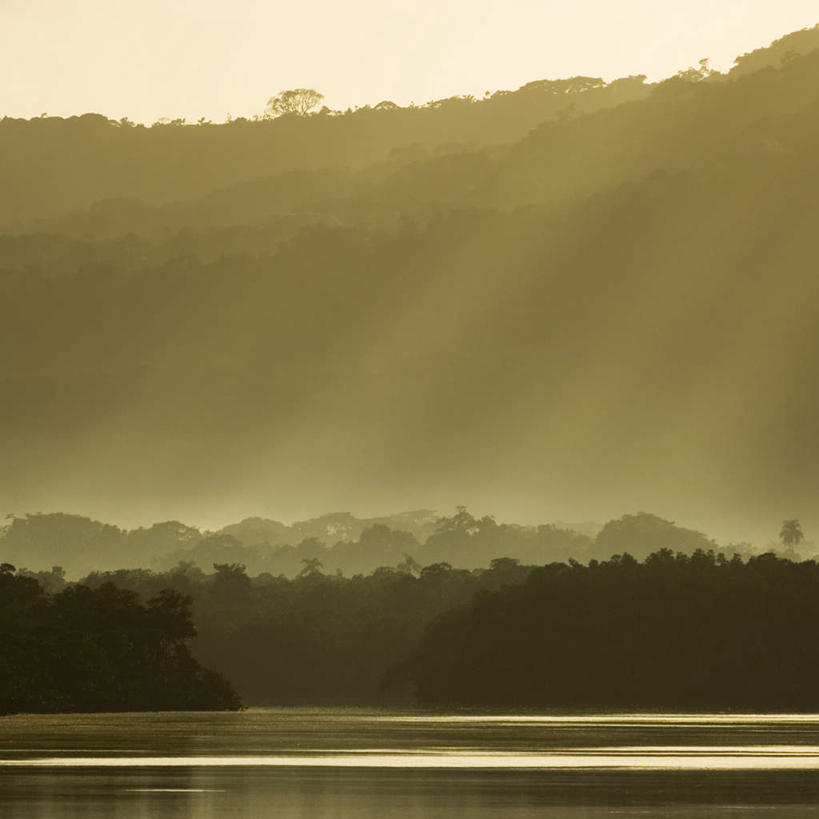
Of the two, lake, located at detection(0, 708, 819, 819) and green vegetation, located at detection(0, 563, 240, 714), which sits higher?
green vegetation, located at detection(0, 563, 240, 714)

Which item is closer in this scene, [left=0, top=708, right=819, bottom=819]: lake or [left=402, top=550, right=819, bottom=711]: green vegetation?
[left=0, top=708, right=819, bottom=819]: lake

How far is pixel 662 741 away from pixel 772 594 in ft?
288

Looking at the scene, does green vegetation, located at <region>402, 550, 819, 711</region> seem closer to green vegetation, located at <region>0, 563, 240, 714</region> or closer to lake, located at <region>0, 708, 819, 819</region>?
green vegetation, located at <region>0, 563, 240, 714</region>

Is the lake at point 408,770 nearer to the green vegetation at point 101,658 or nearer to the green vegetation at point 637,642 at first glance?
the green vegetation at point 101,658

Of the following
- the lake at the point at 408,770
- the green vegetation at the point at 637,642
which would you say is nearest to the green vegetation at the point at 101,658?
the lake at the point at 408,770

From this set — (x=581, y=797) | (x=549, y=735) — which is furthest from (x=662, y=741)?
(x=581, y=797)

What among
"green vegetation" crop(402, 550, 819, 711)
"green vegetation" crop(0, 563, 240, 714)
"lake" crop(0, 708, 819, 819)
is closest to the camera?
"lake" crop(0, 708, 819, 819)

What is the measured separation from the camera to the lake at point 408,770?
54875 mm

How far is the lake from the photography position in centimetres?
5488

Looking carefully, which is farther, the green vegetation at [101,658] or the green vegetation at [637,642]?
the green vegetation at [637,642]

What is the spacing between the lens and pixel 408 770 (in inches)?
2776

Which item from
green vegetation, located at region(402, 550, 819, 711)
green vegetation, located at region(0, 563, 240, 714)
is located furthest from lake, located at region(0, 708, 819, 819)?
green vegetation, located at region(402, 550, 819, 711)

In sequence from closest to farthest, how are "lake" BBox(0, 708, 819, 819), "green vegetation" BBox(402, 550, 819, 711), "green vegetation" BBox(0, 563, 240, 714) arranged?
1. "lake" BBox(0, 708, 819, 819)
2. "green vegetation" BBox(0, 563, 240, 714)
3. "green vegetation" BBox(402, 550, 819, 711)

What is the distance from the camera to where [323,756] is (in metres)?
80.4
